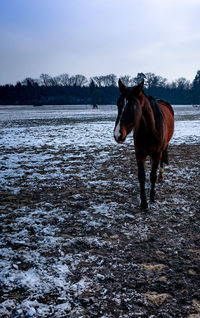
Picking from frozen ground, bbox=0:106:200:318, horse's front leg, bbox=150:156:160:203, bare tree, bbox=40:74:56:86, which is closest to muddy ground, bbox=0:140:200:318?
frozen ground, bbox=0:106:200:318

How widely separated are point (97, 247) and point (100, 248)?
4cm

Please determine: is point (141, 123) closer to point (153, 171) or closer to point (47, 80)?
point (153, 171)

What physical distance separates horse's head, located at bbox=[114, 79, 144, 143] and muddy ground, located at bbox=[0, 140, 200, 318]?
148 centimetres

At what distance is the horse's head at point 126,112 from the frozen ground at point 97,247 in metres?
1.49

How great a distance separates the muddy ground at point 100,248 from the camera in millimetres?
2020

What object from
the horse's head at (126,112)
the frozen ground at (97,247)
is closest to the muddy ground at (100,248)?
the frozen ground at (97,247)

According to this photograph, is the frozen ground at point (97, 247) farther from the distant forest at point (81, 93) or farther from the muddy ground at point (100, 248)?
the distant forest at point (81, 93)

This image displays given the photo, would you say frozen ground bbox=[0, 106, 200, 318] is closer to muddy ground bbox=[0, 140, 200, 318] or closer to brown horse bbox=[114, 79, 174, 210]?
muddy ground bbox=[0, 140, 200, 318]

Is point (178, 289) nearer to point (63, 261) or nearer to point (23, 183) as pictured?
point (63, 261)

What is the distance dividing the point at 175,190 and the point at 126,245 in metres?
2.31

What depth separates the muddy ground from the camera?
2020mm

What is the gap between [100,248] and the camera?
2885 millimetres

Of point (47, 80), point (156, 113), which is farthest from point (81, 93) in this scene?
point (156, 113)

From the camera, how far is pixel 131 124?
315 cm
